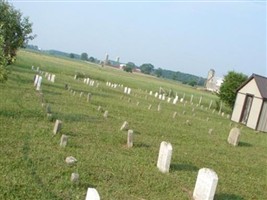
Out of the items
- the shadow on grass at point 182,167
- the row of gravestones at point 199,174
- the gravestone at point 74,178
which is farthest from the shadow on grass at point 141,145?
the gravestone at point 74,178

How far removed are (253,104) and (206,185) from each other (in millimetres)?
25762

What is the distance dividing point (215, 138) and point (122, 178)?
1103cm

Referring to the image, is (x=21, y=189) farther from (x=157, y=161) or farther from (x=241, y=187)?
(x=241, y=187)

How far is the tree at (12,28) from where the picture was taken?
31.2 m

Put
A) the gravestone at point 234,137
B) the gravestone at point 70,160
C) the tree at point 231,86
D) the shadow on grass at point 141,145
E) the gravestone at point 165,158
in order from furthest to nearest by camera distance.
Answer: the tree at point 231,86 < the gravestone at point 234,137 < the shadow on grass at point 141,145 < the gravestone at point 165,158 < the gravestone at point 70,160

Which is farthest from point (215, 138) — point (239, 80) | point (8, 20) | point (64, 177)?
point (239, 80)

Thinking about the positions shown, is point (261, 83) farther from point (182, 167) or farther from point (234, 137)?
point (182, 167)

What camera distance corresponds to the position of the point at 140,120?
69.9 ft

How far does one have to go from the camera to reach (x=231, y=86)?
4181 centimetres

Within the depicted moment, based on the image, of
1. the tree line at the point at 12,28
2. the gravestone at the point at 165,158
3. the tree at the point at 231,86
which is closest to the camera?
the gravestone at the point at 165,158

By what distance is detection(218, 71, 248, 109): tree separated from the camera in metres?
41.7

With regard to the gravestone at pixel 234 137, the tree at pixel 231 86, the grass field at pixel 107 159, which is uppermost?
the tree at pixel 231 86

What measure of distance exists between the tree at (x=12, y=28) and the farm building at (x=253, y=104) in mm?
19723

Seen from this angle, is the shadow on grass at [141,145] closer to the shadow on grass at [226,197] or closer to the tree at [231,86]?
the shadow on grass at [226,197]
